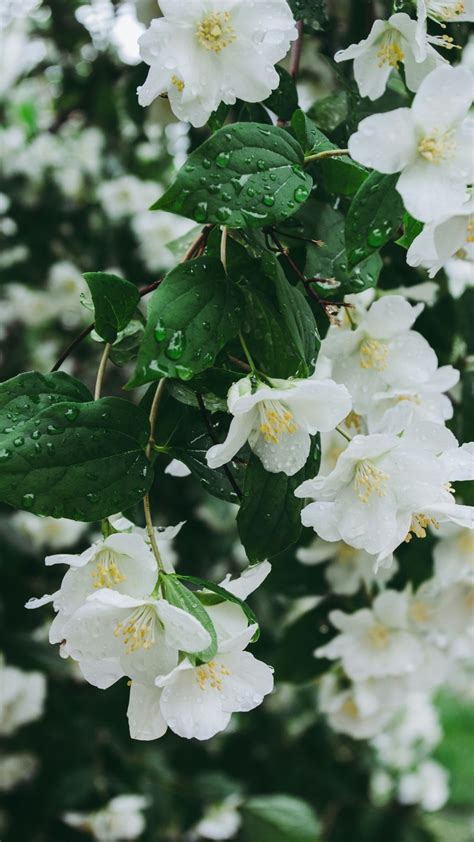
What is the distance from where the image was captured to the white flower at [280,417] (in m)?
0.71

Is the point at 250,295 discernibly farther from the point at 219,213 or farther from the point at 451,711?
the point at 451,711

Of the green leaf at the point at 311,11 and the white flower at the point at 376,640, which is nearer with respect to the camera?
the green leaf at the point at 311,11

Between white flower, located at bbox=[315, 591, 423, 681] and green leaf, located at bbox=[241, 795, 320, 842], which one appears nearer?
white flower, located at bbox=[315, 591, 423, 681]

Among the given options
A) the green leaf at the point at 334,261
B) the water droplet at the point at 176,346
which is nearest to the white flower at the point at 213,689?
the water droplet at the point at 176,346

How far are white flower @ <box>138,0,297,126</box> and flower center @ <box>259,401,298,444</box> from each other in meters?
0.25

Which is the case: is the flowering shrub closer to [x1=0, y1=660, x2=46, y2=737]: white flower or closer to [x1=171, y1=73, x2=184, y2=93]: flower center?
[x1=171, y1=73, x2=184, y2=93]: flower center

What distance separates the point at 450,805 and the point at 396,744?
39 cm

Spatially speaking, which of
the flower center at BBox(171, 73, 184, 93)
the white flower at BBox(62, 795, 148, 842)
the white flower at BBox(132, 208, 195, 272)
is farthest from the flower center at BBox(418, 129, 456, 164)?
the white flower at BBox(132, 208, 195, 272)

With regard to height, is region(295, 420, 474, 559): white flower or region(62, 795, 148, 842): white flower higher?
region(295, 420, 474, 559): white flower

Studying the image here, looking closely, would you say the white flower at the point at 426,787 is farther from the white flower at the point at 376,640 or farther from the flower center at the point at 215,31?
the flower center at the point at 215,31

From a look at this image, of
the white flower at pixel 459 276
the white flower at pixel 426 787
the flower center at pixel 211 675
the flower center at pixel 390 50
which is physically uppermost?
the flower center at pixel 390 50

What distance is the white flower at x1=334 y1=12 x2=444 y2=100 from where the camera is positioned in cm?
80

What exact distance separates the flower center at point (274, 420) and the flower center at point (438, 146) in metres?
0.23

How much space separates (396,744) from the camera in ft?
10.4
